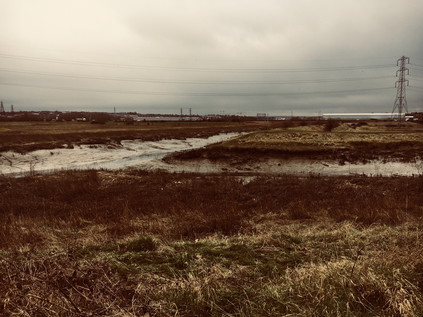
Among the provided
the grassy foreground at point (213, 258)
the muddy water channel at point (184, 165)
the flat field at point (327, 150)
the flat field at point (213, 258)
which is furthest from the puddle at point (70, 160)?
the grassy foreground at point (213, 258)

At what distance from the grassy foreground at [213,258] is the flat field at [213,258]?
0.03 m

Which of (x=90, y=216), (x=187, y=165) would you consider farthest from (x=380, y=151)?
(x=90, y=216)

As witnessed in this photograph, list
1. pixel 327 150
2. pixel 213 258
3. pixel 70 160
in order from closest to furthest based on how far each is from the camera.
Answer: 1. pixel 213 258
2. pixel 70 160
3. pixel 327 150

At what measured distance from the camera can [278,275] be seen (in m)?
5.23

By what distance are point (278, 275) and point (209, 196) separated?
10902mm

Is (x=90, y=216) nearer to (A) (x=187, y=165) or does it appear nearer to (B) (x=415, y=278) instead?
(B) (x=415, y=278)

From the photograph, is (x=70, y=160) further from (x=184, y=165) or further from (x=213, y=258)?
(x=213, y=258)

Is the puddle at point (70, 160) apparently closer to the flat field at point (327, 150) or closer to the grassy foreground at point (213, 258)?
the flat field at point (327, 150)

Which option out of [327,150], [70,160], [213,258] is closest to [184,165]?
[70,160]

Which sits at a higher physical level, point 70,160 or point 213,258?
point 213,258

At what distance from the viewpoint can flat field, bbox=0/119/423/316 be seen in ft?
13.4

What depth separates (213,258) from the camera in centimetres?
617

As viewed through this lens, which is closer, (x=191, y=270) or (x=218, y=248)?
(x=191, y=270)

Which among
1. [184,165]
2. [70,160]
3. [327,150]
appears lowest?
[184,165]
